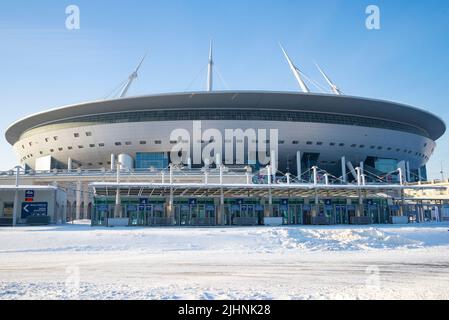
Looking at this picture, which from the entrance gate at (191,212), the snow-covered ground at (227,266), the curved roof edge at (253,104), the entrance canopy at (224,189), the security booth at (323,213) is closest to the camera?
the snow-covered ground at (227,266)

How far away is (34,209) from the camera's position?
3288 centimetres

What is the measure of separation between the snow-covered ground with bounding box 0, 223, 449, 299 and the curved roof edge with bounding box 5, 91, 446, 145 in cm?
4120

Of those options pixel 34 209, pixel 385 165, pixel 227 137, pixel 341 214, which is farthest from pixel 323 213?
pixel 385 165

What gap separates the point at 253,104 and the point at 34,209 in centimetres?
3806

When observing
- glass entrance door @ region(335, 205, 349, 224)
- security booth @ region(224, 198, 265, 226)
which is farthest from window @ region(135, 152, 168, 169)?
glass entrance door @ region(335, 205, 349, 224)

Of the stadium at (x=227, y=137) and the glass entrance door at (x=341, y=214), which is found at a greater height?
the stadium at (x=227, y=137)

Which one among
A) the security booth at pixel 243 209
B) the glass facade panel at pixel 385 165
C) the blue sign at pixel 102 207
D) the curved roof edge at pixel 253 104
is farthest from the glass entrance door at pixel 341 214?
the glass facade panel at pixel 385 165

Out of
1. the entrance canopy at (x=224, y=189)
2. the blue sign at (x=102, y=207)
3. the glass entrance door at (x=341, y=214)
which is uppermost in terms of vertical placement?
the entrance canopy at (x=224, y=189)

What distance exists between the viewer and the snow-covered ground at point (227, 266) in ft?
25.0

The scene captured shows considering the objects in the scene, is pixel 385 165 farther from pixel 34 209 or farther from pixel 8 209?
pixel 8 209

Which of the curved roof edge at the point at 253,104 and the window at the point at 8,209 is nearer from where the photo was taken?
the window at the point at 8,209

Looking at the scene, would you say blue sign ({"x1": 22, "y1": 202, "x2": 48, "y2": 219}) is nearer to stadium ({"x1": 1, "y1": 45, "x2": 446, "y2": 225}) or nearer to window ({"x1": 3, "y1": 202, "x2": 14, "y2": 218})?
window ({"x1": 3, "y1": 202, "x2": 14, "y2": 218})

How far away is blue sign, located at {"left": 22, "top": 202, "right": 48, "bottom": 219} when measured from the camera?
107 feet

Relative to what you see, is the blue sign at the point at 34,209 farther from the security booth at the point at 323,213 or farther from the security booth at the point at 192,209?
the security booth at the point at 323,213
